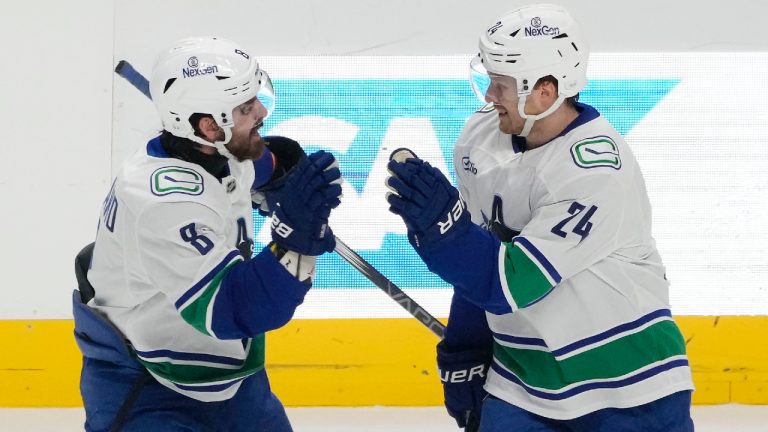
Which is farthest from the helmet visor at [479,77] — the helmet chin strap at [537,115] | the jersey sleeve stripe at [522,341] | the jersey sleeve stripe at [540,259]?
the jersey sleeve stripe at [522,341]

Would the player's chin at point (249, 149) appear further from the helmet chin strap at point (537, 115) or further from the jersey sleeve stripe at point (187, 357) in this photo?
the helmet chin strap at point (537, 115)

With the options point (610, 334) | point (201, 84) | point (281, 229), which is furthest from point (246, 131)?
point (610, 334)

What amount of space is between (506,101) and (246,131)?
21.5 inches

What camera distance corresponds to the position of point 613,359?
7.16 feet

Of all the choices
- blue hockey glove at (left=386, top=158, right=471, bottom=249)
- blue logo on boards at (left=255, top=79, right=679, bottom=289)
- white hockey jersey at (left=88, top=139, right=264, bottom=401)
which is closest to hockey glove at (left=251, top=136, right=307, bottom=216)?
white hockey jersey at (left=88, top=139, right=264, bottom=401)

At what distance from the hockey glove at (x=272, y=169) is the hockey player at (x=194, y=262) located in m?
0.19

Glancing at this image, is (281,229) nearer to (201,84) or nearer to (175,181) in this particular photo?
(175,181)

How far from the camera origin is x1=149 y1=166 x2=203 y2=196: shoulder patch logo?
2.15 metres

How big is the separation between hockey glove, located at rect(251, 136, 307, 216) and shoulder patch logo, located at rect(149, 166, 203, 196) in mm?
438

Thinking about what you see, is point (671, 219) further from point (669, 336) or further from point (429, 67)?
point (669, 336)

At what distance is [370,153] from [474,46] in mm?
519

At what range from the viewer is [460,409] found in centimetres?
250

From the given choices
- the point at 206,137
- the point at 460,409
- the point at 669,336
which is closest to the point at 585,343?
the point at 669,336

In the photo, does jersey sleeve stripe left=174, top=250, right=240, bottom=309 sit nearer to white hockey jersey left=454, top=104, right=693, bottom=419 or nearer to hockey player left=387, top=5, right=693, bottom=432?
hockey player left=387, top=5, right=693, bottom=432
